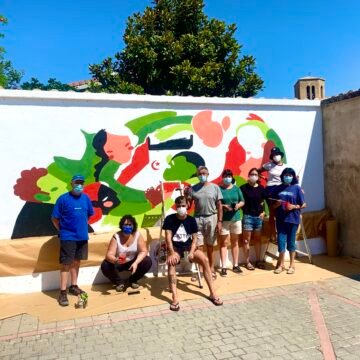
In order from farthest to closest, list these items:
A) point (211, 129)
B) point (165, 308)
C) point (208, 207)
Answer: point (211, 129) → point (208, 207) → point (165, 308)

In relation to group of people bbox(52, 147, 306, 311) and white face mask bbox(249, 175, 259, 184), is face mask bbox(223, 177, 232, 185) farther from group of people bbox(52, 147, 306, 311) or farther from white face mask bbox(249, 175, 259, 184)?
white face mask bbox(249, 175, 259, 184)

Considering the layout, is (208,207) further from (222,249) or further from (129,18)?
(129,18)

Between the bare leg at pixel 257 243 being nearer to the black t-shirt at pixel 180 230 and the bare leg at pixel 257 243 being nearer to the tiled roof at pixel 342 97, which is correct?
the black t-shirt at pixel 180 230

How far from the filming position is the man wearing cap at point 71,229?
5.73 m

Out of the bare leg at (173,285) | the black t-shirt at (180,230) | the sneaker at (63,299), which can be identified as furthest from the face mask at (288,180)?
the sneaker at (63,299)

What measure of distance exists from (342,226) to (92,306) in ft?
16.6

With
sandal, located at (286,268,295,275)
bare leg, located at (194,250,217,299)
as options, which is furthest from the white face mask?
bare leg, located at (194,250,217,299)

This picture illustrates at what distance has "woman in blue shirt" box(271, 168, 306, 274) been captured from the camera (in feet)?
22.5

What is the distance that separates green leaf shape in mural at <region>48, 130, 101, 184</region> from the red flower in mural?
251 mm

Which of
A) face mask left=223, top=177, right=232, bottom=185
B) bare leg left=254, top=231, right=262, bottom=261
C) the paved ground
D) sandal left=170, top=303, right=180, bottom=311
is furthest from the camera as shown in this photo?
bare leg left=254, top=231, right=262, bottom=261

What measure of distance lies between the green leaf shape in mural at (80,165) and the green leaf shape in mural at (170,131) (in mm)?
1151

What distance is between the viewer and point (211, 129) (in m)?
7.42

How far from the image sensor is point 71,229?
19.0 feet

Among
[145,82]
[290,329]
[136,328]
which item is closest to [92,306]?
[136,328]
